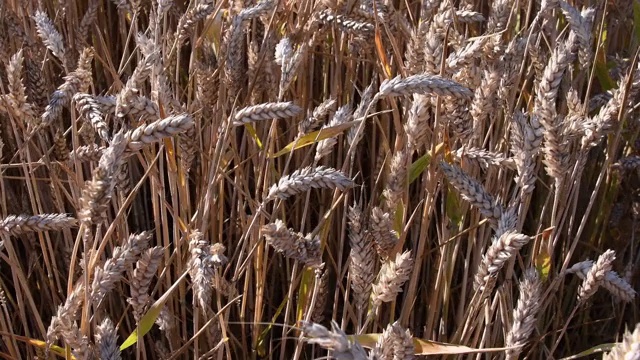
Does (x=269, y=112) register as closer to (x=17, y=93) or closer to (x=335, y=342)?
(x=17, y=93)

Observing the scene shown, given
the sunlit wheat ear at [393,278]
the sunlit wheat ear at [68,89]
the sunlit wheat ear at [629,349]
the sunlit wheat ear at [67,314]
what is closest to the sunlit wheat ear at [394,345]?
the sunlit wheat ear at [393,278]

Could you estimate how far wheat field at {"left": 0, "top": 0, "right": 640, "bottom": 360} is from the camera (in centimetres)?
98

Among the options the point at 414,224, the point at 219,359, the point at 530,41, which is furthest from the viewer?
the point at 414,224

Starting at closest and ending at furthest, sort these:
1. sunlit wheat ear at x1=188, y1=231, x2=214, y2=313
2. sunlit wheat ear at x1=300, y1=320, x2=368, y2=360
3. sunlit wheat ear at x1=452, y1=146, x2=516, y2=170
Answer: sunlit wheat ear at x1=300, y1=320, x2=368, y2=360
sunlit wheat ear at x1=188, y1=231, x2=214, y2=313
sunlit wheat ear at x1=452, y1=146, x2=516, y2=170

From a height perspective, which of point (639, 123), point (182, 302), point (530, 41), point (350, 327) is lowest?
point (350, 327)

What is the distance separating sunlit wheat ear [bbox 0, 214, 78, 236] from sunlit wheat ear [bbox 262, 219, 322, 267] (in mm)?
251

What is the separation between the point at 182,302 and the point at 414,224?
0.42 m

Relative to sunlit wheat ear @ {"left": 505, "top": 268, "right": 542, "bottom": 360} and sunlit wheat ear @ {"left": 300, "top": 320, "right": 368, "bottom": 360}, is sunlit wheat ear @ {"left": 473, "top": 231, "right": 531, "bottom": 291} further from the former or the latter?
sunlit wheat ear @ {"left": 300, "top": 320, "right": 368, "bottom": 360}

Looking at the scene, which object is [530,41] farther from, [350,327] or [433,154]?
[350,327]

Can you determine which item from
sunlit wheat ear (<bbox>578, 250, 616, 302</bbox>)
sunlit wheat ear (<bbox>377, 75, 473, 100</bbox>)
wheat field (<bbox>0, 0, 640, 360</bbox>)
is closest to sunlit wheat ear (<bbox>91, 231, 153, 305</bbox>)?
wheat field (<bbox>0, 0, 640, 360</bbox>)

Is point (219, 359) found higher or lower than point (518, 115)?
lower

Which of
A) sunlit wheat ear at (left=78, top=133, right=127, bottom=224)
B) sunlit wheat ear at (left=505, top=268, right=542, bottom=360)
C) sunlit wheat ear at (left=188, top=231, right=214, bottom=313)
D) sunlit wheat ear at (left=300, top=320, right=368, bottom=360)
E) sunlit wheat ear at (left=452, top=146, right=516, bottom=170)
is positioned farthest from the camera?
sunlit wheat ear at (left=452, top=146, right=516, bottom=170)

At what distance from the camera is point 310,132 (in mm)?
1198

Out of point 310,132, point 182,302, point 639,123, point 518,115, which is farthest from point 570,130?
point 182,302
